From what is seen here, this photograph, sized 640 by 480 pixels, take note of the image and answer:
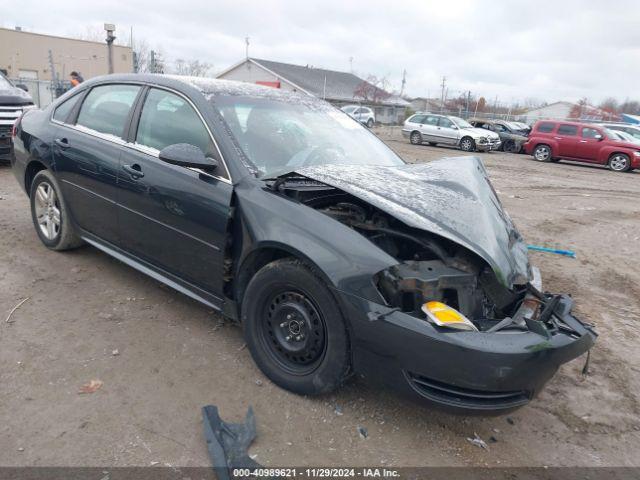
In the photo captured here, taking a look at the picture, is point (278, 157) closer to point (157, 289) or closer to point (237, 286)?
point (237, 286)

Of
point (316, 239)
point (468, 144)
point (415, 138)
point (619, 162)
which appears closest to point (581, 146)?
point (619, 162)

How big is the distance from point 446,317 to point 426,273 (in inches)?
10.4

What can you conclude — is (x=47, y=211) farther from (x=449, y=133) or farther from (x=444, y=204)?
(x=449, y=133)

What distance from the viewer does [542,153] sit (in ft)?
64.4

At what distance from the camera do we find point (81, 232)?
4320 millimetres

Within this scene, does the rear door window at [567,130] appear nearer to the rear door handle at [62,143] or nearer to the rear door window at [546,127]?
the rear door window at [546,127]

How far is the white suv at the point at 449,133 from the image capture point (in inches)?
856

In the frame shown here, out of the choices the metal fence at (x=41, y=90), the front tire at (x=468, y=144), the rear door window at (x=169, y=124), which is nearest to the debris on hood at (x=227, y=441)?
the rear door window at (x=169, y=124)

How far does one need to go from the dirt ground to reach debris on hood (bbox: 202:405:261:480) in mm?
57

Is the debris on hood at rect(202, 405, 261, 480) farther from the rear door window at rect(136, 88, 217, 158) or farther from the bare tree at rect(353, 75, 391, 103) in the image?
the bare tree at rect(353, 75, 391, 103)

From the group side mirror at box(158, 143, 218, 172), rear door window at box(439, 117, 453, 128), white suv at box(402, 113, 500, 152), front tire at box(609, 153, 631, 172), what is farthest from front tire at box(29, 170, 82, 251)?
rear door window at box(439, 117, 453, 128)

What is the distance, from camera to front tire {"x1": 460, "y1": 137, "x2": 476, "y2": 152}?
21.7m

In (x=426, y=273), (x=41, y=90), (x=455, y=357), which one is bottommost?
(x=455, y=357)

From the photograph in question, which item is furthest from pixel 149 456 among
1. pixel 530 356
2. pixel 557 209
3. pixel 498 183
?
pixel 498 183
